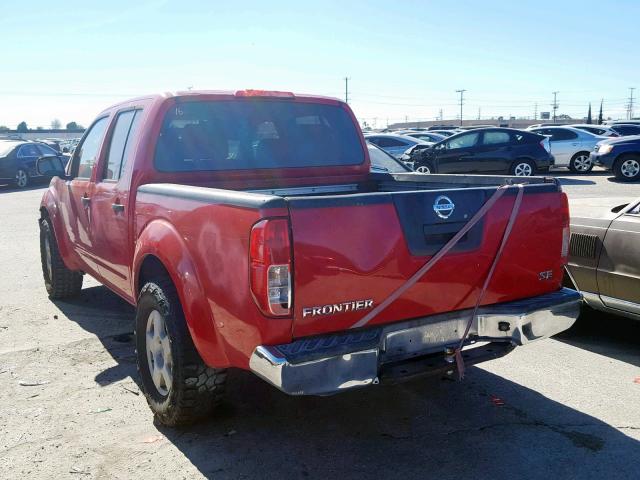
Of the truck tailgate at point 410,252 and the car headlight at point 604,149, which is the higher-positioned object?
the truck tailgate at point 410,252

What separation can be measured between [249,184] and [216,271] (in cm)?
→ 155

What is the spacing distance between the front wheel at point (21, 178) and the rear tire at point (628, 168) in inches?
734

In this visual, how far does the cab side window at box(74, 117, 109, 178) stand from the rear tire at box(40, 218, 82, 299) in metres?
1.04

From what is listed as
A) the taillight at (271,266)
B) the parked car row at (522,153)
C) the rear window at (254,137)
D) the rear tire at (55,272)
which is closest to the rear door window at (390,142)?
the parked car row at (522,153)

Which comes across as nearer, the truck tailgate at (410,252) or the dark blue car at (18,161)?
the truck tailgate at (410,252)

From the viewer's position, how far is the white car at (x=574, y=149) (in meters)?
20.0

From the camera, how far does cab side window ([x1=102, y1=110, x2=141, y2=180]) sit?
180 inches

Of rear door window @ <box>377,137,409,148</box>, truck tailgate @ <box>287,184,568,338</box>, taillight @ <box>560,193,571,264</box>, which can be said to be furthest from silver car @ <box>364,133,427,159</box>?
truck tailgate @ <box>287,184,568,338</box>

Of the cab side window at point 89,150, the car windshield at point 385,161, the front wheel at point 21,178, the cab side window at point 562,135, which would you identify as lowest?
the front wheel at point 21,178

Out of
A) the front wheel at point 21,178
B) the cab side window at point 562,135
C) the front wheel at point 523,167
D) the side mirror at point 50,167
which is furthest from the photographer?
the front wheel at point 21,178

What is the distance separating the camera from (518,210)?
343cm

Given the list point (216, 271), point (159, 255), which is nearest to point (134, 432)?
point (159, 255)

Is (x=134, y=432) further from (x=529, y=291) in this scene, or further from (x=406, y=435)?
(x=529, y=291)

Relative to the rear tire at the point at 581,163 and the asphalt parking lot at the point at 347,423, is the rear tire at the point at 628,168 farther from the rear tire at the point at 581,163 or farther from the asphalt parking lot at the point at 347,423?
the asphalt parking lot at the point at 347,423
